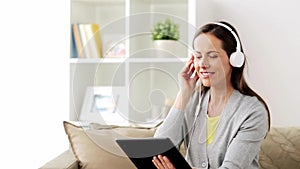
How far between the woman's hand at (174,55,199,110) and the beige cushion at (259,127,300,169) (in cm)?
77

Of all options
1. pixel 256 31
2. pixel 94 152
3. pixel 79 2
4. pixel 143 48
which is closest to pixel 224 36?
pixel 143 48

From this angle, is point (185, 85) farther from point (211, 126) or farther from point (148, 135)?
point (148, 135)

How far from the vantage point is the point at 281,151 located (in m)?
2.41

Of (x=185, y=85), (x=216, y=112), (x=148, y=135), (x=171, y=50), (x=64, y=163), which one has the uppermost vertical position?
(x=171, y=50)

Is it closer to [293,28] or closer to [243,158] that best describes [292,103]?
[293,28]

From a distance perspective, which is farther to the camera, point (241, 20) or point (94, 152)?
point (241, 20)

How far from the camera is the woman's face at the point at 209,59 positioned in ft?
5.40

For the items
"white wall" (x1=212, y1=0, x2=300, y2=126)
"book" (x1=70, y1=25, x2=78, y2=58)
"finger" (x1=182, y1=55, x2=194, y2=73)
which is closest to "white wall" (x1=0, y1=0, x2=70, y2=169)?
"book" (x1=70, y1=25, x2=78, y2=58)

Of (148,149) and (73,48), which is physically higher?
(73,48)

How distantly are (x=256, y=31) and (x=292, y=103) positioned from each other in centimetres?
41

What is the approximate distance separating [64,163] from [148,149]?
750mm

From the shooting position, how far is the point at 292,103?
9.81ft

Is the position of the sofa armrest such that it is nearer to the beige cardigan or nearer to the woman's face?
the beige cardigan

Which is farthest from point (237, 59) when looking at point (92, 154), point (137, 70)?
point (92, 154)
